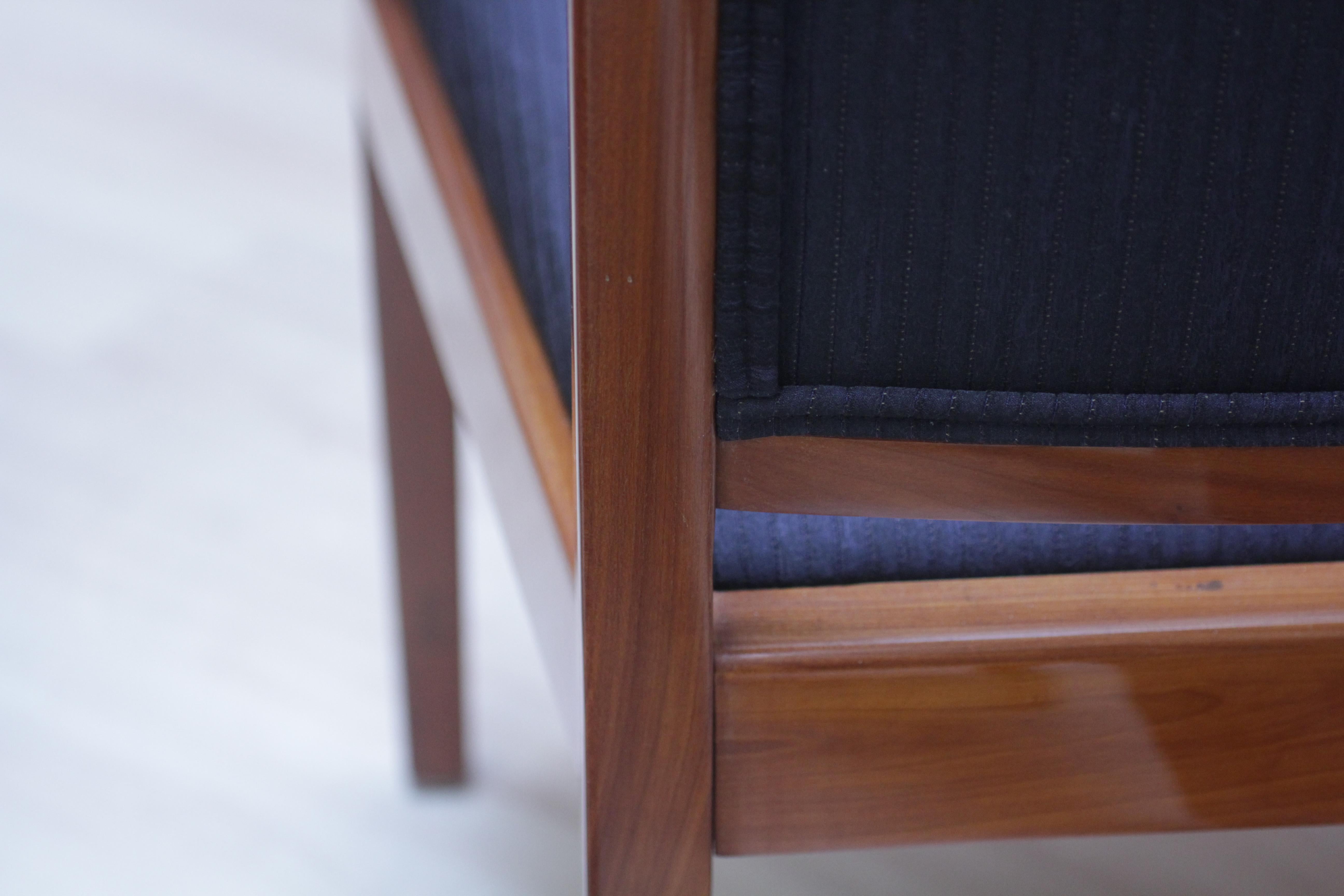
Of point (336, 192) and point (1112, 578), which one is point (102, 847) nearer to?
point (1112, 578)

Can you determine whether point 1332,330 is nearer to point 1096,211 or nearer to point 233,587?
point 1096,211

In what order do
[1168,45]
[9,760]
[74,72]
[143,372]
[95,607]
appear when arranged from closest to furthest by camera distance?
[1168,45] → [9,760] → [95,607] → [143,372] → [74,72]

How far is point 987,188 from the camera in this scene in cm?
26

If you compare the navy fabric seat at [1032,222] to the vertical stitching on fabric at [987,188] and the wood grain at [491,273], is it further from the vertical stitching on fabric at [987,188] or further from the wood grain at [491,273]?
the wood grain at [491,273]

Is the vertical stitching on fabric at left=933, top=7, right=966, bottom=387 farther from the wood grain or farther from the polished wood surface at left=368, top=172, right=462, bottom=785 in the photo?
the polished wood surface at left=368, top=172, right=462, bottom=785

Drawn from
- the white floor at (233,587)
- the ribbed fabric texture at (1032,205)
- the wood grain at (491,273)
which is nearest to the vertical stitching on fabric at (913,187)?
the ribbed fabric texture at (1032,205)

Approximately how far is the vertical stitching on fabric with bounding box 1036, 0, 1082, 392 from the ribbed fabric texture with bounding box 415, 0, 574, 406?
17cm

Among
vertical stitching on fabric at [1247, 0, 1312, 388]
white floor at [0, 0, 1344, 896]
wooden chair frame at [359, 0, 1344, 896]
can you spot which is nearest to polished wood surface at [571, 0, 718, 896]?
wooden chair frame at [359, 0, 1344, 896]

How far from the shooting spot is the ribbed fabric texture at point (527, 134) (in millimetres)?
441

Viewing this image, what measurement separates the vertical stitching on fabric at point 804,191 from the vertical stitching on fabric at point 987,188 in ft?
0.10

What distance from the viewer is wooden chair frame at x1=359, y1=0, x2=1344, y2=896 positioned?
10.3 inches

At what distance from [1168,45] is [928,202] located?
0.05 metres

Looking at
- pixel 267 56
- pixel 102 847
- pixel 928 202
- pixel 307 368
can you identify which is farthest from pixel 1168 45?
pixel 267 56

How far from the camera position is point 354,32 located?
2.31 feet
